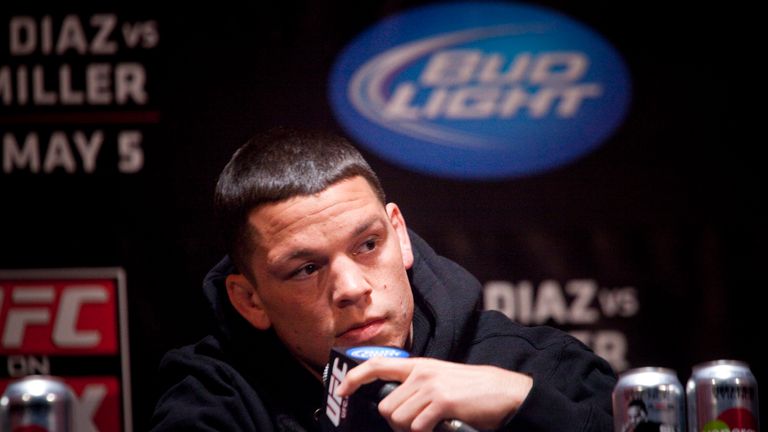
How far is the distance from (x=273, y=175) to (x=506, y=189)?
1.11 meters

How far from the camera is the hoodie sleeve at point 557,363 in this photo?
1675 millimetres

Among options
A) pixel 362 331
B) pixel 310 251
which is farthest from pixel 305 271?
pixel 362 331

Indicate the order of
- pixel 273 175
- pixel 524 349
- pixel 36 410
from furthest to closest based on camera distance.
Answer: pixel 524 349, pixel 273 175, pixel 36 410

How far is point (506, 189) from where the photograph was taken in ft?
9.53

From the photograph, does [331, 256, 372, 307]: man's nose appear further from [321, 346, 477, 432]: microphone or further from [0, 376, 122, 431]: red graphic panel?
[0, 376, 122, 431]: red graphic panel

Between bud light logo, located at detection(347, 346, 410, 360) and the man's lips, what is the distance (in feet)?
0.88

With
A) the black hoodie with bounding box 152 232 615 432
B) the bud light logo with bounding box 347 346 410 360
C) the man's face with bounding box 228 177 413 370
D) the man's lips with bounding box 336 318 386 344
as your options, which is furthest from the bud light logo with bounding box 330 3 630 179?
the bud light logo with bounding box 347 346 410 360

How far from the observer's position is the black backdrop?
9.42 feet

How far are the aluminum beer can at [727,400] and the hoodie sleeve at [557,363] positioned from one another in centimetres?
27

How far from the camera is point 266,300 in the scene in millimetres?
1965

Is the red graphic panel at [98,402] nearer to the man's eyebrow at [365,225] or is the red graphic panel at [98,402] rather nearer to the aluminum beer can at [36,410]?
the man's eyebrow at [365,225]

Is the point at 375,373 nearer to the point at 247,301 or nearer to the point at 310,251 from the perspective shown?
the point at 310,251

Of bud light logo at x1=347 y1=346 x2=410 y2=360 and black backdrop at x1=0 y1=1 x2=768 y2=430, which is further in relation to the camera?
black backdrop at x1=0 y1=1 x2=768 y2=430

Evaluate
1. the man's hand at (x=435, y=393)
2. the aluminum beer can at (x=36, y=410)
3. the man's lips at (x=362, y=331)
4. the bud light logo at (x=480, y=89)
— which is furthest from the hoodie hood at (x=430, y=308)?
the bud light logo at (x=480, y=89)
